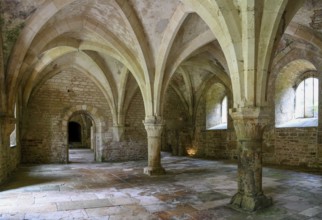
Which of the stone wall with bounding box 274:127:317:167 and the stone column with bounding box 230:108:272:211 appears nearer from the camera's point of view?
the stone column with bounding box 230:108:272:211

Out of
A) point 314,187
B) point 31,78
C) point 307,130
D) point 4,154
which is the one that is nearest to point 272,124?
point 307,130

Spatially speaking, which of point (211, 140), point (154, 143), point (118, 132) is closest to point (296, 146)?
point (211, 140)

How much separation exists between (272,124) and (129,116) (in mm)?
5786

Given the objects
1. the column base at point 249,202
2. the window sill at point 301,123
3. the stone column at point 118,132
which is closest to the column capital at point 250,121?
the column base at point 249,202

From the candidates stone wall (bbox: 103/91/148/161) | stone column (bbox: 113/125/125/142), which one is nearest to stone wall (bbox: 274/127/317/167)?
stone wall (bbox: 103/91/148/161)

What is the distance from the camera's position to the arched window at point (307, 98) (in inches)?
327

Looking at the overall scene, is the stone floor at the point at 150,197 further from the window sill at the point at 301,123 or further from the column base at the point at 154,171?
the window sill at the point at 301,123

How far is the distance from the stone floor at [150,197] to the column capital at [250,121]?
107 cm

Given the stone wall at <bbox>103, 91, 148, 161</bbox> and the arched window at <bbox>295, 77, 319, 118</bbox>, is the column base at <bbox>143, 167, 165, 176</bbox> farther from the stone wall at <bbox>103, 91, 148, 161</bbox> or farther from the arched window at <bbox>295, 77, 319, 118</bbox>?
the arched window at <bbox>295, 77, 319, 118</bbox>

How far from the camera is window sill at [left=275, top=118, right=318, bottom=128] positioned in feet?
26.4

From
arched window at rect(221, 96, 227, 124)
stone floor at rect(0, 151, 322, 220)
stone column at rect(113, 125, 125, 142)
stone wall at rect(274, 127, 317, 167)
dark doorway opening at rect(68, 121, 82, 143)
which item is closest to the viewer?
stone floor at rect(0, 151, 322, 220)

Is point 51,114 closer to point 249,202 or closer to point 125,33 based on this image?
point 125,33

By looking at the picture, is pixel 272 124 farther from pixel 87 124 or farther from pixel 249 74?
pixel 87 124

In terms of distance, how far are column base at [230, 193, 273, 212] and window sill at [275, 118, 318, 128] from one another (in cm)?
514
